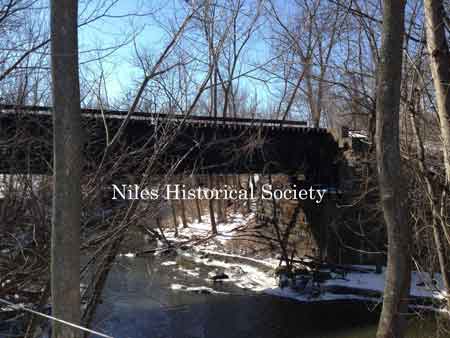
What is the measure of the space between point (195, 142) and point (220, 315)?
26.8ft

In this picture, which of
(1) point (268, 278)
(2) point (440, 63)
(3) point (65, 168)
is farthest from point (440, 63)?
(1) point (268, 278)

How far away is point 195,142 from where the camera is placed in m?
7.73

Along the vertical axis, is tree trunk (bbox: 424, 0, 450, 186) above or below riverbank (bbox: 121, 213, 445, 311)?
above

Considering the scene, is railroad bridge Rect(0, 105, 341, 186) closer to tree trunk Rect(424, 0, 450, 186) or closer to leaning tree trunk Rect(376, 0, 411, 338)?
leaning tree trunk Rect(376, 0, 411, 338)

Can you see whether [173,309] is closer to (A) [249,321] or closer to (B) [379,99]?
(A) [249,321]

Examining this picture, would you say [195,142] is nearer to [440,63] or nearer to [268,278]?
[440,63]

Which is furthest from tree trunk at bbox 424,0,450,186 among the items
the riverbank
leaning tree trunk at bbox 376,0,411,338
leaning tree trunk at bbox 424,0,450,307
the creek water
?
the riverbank

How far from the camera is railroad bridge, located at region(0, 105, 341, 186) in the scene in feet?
21.7

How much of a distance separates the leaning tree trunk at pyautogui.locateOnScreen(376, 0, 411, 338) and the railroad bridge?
96.6 inches

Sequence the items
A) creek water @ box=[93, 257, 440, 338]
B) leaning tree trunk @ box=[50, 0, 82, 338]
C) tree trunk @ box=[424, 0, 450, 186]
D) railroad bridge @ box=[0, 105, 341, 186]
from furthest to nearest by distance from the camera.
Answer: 1. creek water @ box=[93, 257, 440, 338]
2. railroad bridge @ box=[0, 105, 341, 186]
3. tree trunk @ box=[424, 0, 450, 186]
4. leaning tree trunk @ box=[50, 0, 82, 338]

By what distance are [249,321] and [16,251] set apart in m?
9.09

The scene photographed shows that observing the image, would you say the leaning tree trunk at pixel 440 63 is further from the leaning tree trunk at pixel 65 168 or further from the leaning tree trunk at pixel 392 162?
the leaning tree trunk at pixel 65 168

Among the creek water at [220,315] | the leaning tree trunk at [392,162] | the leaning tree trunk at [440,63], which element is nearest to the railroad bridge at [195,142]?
the leaning tree trunk at [392,162]

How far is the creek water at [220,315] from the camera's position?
41.3 feet
